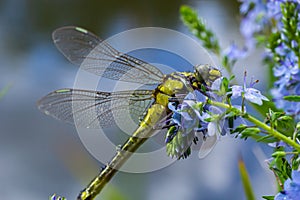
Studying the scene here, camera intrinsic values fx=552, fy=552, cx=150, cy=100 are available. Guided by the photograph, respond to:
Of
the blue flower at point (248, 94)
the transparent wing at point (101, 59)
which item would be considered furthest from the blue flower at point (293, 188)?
the transparent wing at point (101, 59)

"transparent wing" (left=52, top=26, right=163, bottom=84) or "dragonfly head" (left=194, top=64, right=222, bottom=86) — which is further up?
"transparent wing" (left=52, top=26, right=163, bottom=84)

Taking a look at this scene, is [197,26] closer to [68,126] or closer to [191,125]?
[191,125]

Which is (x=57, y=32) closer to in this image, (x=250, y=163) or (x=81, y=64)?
(x=81, y=64)

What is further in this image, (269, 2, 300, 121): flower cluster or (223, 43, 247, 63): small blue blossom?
(223, 43, 247, 63): small blue blossom

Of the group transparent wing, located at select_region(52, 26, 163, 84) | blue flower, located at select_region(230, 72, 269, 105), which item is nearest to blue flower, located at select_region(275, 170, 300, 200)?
blue flower, located at select_region(230, 72, 269, 105)

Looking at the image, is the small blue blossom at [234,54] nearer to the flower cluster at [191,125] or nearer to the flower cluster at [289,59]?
the flower cluster at [289,59]

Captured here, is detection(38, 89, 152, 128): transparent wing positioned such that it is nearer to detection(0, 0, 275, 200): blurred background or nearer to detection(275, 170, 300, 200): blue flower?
detection(275, 170, 300, 200): blue flower

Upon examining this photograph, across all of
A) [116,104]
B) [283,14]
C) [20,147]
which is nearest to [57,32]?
[116,104]
